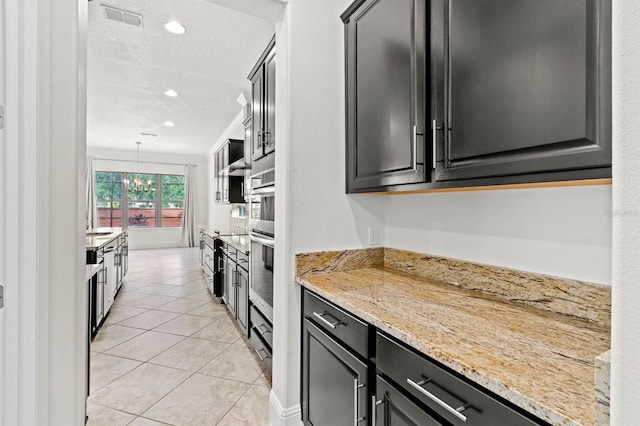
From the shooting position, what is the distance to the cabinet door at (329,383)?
1.25 meters

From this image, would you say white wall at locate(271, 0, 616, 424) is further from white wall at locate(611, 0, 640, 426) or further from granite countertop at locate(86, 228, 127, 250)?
granite countertop at locate(86, 228, 127, 250)

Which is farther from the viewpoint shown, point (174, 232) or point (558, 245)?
point (174, 232)

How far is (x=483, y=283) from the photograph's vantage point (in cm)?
143

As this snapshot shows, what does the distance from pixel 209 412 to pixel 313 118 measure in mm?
1917

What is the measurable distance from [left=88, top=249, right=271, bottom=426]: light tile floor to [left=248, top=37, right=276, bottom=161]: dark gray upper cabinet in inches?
65.8

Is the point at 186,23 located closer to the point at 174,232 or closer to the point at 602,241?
the point at 602,241

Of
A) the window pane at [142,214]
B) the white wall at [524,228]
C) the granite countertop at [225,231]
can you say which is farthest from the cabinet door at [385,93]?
the window pane at [142,214]

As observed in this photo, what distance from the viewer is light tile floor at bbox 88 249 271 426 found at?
77.4 inches

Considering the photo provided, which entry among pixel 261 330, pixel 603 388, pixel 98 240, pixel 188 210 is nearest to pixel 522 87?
pixel 603 388

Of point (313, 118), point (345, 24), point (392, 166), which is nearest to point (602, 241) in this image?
point (392, 166)

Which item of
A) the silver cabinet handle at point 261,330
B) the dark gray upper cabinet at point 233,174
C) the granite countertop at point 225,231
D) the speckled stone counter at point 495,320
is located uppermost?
the dark gray upper cabinet at point 233,174

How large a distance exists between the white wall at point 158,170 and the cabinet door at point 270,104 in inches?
300

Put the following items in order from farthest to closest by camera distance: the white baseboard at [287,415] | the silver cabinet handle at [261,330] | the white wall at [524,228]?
1. the silver cabinet handle at [261,330]
2. the white baseboard at [287,415]
3. the white wall at [524,228]

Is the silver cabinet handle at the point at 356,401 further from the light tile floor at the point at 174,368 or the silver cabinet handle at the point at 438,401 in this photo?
the light tile floor at the point at 174,368
